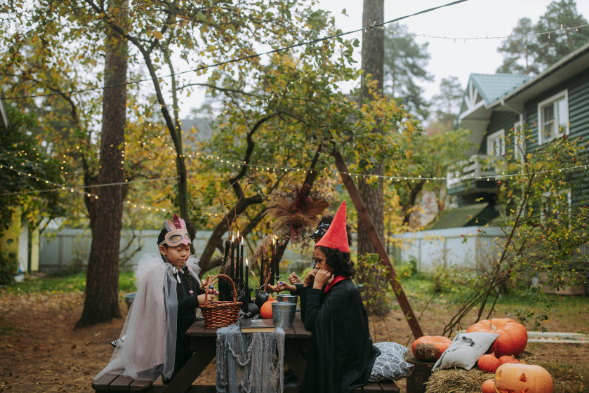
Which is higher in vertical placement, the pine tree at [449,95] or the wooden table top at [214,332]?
the pine tree at [449,95]

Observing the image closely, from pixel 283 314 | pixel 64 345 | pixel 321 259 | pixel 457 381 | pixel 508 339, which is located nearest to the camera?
pixel 283 314

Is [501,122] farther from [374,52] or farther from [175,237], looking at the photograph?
[175,237]

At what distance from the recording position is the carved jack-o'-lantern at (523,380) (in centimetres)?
346

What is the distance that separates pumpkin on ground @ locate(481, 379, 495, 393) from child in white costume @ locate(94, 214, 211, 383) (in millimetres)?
2399

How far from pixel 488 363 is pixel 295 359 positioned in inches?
77.4

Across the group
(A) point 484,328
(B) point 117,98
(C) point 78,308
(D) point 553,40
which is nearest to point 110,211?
(B) point 117,98

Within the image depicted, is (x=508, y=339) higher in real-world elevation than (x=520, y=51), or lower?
lower

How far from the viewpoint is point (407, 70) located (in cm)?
2828

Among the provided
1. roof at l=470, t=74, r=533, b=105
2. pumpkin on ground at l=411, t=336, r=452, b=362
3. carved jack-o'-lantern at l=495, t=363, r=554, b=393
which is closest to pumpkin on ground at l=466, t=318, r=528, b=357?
pumpkin on ground at l=411, t=336, r=452, b=362

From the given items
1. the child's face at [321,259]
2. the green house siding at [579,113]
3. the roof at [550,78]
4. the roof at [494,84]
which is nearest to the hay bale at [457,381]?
the child's face at [321,259]

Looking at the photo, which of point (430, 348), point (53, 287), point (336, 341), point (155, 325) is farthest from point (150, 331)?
point (53, 287)

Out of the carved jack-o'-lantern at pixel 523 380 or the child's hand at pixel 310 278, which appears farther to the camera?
the carved jack-o'-lantern at pixel 523 380

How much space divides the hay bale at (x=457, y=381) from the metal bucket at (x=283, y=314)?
160cm

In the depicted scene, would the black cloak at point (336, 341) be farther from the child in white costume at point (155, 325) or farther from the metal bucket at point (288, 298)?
the child in white costume at point (155, 325)
